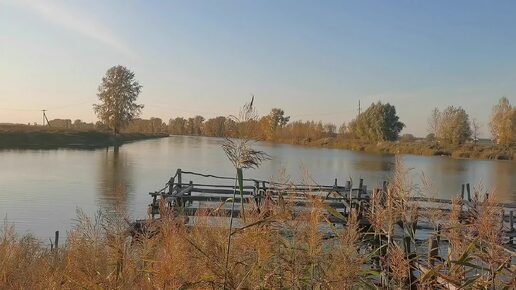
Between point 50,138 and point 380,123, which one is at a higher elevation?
point 380,123

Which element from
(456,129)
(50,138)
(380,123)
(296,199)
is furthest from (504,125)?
(296,199)

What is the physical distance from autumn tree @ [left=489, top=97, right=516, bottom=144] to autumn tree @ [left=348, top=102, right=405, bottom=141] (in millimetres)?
15658

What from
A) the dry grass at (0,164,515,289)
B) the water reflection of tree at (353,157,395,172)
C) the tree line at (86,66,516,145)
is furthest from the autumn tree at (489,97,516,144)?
the dry grass at (0,164,515,289)

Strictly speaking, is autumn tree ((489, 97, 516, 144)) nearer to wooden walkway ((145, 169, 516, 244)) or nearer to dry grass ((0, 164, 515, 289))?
wooden walkway ((145, 169, 516, 244))

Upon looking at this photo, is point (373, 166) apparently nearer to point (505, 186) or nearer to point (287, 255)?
point (505, 186)

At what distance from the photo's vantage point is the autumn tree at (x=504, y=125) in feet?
223

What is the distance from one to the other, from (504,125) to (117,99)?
55.5 meters

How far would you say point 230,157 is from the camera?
259 centimetres

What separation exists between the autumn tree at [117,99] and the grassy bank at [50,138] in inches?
106

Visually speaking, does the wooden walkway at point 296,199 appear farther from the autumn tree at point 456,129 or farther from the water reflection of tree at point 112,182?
the autumn tree at point 456,129

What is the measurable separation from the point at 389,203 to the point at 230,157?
1300 mm

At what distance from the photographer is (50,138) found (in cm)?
5812

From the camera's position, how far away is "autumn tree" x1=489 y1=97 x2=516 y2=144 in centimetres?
6788

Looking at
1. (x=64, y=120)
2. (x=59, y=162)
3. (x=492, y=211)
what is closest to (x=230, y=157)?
(x=492, y=211)
